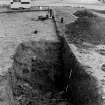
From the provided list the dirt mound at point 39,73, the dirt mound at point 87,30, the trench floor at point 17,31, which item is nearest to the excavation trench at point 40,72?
the dirt mound at point 39,73

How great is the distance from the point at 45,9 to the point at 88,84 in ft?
58.2

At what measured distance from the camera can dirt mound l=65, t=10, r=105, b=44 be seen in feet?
59.4

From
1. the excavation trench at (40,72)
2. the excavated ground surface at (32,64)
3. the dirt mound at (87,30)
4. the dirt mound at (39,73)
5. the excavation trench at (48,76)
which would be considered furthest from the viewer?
the dirt mound at (87,30)

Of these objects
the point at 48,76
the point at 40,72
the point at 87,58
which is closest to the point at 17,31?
the point at 40,72

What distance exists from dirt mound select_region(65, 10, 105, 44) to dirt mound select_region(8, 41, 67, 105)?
1589 millimetres

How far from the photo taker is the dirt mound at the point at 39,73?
15281 mm

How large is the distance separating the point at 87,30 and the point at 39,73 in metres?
5.77

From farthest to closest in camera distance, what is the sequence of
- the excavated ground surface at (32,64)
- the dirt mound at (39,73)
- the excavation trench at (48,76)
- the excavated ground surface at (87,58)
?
1. the dirt mound at (39,73)
2. the excavated ground surface at (32,64)
3. the excavation trench at (48,76)
4. the excavated ground surface at (87,58)

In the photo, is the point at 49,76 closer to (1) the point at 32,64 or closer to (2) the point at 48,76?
(2) the point at 48,76

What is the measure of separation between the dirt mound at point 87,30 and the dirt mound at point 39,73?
62.6 inches

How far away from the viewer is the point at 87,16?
2323 centimetres

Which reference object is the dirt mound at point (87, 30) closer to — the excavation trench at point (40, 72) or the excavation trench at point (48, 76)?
the excavation trench at point (48, 76)

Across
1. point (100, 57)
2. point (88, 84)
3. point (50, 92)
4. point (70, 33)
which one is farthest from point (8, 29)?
point (88, 84)

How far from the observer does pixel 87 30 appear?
19906mm
